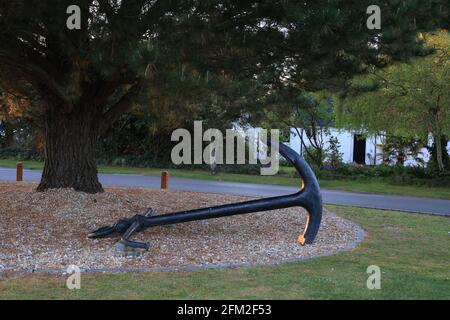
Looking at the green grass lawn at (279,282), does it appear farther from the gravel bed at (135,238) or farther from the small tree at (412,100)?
the small tree at (412,100)

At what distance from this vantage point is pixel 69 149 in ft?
35.1

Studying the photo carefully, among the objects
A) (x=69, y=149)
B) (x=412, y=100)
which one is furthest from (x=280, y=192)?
(x=69, y=149)

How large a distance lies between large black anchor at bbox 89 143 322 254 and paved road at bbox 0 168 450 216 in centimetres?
713

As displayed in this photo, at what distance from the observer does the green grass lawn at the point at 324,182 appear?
68.4 ft

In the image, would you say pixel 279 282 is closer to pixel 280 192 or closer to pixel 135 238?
pixel 135 238

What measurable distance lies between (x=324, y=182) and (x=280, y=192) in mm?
4956

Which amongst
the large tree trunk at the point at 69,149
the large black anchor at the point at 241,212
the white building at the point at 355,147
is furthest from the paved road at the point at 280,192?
the white building at the point at 355,147

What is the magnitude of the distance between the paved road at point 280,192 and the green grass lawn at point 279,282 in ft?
25.1

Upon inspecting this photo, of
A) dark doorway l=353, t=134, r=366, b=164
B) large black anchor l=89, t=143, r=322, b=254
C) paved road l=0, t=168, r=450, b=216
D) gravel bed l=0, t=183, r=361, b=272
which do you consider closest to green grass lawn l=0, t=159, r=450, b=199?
paved road l=0, t=168, r=450, b=216

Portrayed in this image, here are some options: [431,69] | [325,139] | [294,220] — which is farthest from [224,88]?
[325,139]

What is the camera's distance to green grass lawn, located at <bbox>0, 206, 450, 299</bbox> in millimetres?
5742

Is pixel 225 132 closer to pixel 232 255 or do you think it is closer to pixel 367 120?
pixel 367 120

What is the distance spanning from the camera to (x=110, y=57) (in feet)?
22.8

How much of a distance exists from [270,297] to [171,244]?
2.92 m
